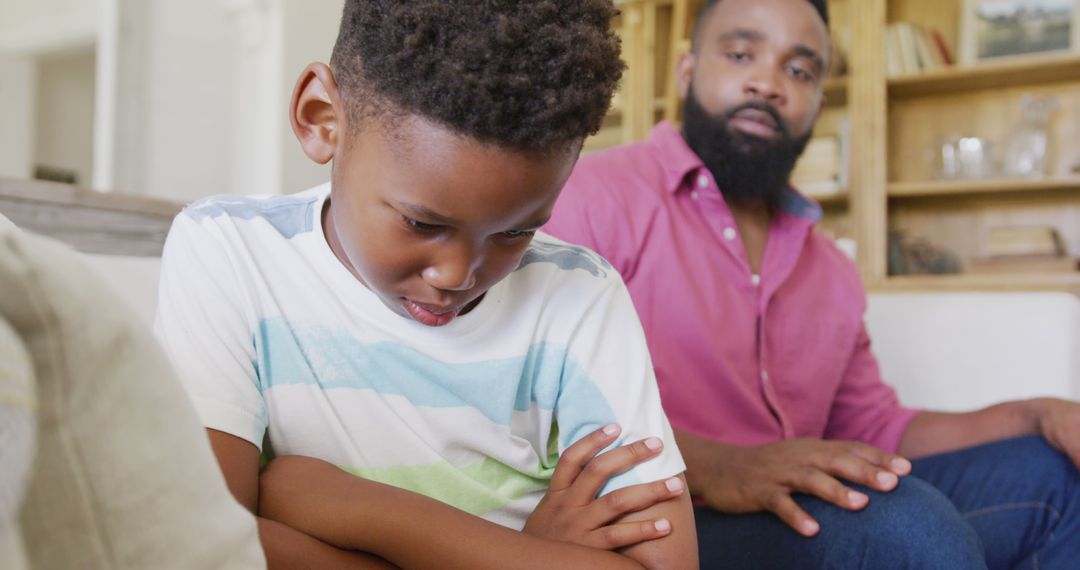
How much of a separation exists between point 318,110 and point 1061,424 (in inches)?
39.5

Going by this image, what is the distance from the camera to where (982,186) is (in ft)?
10.0

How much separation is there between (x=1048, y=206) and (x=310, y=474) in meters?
3.32

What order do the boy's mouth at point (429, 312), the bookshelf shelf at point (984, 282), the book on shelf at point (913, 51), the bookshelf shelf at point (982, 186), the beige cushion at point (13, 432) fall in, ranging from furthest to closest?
the book on shelf at point (913, 51) < the bookshelf shelf at point (982, 186) < the bookshelf shelf at point (984, 282) < the boy's mouth at point (429, 312) < the beige cushion at point (13, 432)

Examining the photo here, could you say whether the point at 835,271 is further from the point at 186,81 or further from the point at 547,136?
the point at 186,81

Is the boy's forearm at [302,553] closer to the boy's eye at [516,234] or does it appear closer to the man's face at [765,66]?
the boy's eye at [516,234]

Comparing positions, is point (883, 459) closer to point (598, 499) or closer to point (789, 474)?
point (789, 474)

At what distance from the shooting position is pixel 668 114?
3.60 metres

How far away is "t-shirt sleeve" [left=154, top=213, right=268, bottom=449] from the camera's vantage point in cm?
63

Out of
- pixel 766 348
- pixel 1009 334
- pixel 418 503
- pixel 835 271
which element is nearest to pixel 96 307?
pixel 418 503

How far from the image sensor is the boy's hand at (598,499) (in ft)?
2.15

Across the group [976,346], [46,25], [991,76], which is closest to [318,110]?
[976,346]

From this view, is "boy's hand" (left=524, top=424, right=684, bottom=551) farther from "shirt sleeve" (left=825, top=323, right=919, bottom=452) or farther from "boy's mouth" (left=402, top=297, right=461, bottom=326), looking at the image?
"shirt sleeve" (left=825, top=323, right=919, bottom=452)

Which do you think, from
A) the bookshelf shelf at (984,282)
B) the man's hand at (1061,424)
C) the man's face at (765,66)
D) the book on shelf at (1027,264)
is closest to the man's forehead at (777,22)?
the man's face at (765,66)

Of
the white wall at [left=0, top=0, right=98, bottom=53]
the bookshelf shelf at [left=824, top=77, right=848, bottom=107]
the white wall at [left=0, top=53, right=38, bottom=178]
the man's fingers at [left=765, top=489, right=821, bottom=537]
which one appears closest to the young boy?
the man's fingers at [left=765, top=489, right=821, bottom=537]
